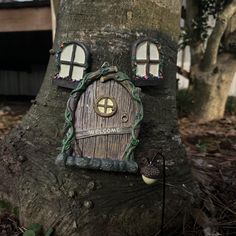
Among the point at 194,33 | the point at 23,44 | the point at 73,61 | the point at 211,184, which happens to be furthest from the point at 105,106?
the point at 23,44

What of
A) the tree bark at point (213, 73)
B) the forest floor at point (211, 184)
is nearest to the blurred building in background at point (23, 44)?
the forest floor at point (211, 184)

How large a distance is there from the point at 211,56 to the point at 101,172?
3828 mm

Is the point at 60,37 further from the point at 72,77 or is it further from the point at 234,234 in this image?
the point at 234,234

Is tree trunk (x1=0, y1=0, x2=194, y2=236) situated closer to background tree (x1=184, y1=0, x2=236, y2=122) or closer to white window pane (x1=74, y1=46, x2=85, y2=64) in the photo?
white window pane (x1=74, y1=46, x2=85, y2=64)

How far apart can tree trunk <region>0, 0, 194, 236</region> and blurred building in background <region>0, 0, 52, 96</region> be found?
3072 millimetres

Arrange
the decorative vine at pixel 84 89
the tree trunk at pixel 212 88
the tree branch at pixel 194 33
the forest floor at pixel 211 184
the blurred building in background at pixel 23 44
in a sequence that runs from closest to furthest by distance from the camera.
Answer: the decorative vine at pixel 84 89 < the forest floor at pixel 211 184 < the blurred building in background at pixel 23 44 < the tree trunk at pixel 212 88 < the tree branch at pixel 194 33

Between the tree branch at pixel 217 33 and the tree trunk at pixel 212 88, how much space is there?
12cm

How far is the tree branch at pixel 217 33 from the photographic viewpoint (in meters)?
5.05

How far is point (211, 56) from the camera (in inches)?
202

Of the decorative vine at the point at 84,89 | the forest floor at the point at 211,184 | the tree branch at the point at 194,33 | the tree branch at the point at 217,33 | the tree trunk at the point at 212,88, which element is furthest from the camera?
the tree branch at the point at 194,33

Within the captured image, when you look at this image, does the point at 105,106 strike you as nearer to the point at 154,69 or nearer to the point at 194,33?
the point at 154,69

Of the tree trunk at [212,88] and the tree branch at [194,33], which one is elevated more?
the tree branch at [194,33]

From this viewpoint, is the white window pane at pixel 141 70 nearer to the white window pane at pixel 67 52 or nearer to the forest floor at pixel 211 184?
the white window pane at pixel 67 52

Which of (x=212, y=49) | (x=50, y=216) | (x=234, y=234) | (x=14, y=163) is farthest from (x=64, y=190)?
(x=212, y=49)
